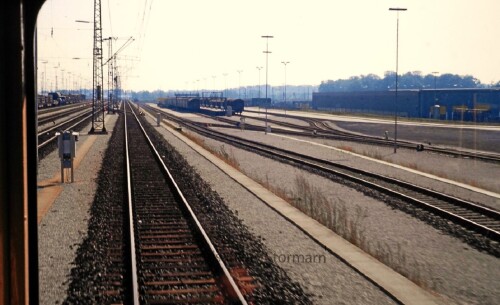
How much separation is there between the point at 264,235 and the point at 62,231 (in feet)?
14.2

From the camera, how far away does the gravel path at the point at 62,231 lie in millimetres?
9586

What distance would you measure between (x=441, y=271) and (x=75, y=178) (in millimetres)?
15218

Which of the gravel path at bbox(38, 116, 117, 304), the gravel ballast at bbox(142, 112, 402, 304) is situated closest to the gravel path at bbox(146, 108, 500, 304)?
the gravel ballast at bbox(142, 112, 402, 304)

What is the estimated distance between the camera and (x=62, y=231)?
13.6 meters

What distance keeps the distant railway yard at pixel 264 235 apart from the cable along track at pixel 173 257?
0.10 ft

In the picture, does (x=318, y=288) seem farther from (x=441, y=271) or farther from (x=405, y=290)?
(x=441, y=271)

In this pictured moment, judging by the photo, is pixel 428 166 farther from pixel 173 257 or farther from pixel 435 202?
pixel 173 257

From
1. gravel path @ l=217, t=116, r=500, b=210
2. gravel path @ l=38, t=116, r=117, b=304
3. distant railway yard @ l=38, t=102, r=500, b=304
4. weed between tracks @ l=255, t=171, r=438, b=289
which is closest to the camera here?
distant railway yard @ l=38, t=102, r=500, b=304

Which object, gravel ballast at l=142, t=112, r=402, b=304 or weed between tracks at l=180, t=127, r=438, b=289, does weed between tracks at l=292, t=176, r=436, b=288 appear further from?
gravel ballast at l=142, t=112, r=402, b=304

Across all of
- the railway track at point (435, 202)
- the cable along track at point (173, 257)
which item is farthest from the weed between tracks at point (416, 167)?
the cable along track at point (173, 257)

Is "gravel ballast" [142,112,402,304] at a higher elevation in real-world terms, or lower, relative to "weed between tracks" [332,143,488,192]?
lower

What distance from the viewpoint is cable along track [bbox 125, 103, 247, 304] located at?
897 centimetres

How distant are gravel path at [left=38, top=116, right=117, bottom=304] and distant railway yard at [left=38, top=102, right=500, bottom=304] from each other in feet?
0.12

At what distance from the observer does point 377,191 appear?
20.6 meters
